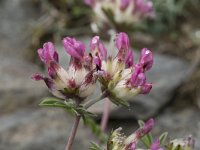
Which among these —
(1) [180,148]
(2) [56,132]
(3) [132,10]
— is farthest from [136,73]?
(2) [56,132]

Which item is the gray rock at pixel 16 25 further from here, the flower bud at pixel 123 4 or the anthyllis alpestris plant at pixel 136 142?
the anthyllis alpestris plant at pixel 136 142

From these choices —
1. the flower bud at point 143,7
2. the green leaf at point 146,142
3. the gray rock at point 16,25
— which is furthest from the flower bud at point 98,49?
the gray rock at point 16,25

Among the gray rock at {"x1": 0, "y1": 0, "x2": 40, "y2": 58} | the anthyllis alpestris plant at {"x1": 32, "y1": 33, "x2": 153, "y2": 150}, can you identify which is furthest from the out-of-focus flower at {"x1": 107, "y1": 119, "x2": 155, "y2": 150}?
the gray rock at {"x1": 0, "y1": 0, "x2": 40, "y2": 58}

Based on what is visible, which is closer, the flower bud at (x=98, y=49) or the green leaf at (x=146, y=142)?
the flower bud at (x=98, y=49)

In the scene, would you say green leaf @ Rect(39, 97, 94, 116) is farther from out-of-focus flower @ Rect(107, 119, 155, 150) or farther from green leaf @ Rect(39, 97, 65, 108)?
out-of-focus flower @ Rect(107, 119, 155, 150)

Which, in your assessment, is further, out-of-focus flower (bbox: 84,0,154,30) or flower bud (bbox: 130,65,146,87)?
out-of-focus flower (bbox: 84,0,154,30)

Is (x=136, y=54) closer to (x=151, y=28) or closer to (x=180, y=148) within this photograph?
(x=151, y=28)
